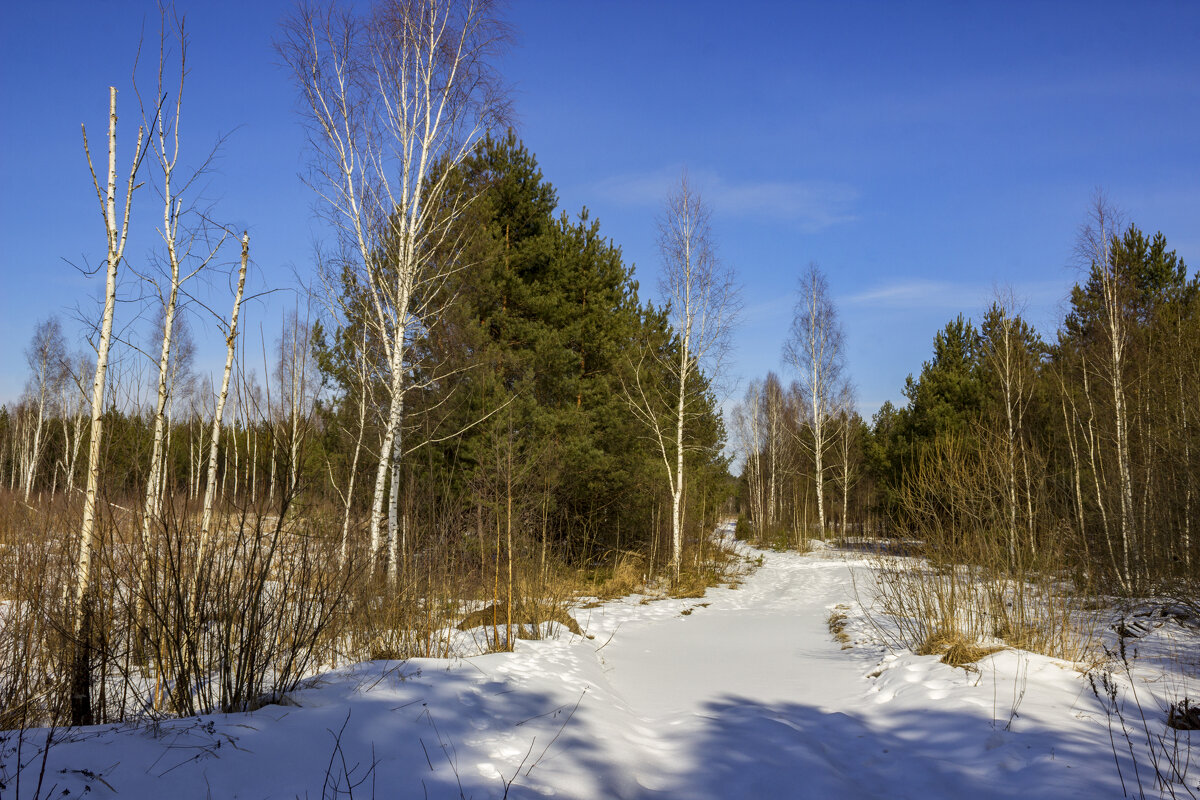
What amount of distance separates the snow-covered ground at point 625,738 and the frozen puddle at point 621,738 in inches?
0.5

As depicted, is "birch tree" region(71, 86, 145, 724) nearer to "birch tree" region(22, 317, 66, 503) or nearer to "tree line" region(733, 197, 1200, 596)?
"tree line" region(733, 197, 1200, 596)

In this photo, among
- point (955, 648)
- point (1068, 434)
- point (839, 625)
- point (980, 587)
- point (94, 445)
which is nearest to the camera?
point (94, 445)

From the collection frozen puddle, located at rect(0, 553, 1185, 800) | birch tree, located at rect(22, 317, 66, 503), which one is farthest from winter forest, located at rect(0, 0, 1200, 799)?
birch tree, located at rect(22, 317, 66, 503)

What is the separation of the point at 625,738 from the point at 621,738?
39 millimetres

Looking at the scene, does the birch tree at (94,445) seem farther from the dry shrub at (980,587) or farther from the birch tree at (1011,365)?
the birch tree at (1011,365)

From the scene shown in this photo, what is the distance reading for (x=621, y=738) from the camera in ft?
14.3

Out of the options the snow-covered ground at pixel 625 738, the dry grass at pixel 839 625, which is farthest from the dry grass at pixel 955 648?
the dry grass at pixel 839 625

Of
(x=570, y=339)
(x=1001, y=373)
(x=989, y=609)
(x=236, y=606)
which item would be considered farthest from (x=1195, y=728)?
(x=1001, y=373)

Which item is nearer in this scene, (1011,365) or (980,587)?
(980,587)

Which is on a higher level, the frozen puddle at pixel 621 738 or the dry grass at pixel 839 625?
the frozen puddle at pixel 621 738

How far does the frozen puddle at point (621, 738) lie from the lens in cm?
282

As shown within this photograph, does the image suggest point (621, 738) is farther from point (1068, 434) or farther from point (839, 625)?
point (1068, 434)

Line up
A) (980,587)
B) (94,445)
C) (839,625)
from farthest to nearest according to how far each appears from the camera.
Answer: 1. (839,625)
2. (980,587)
3. (94,445)

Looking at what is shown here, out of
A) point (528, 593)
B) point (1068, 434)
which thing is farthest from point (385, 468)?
point (1068, 434)
